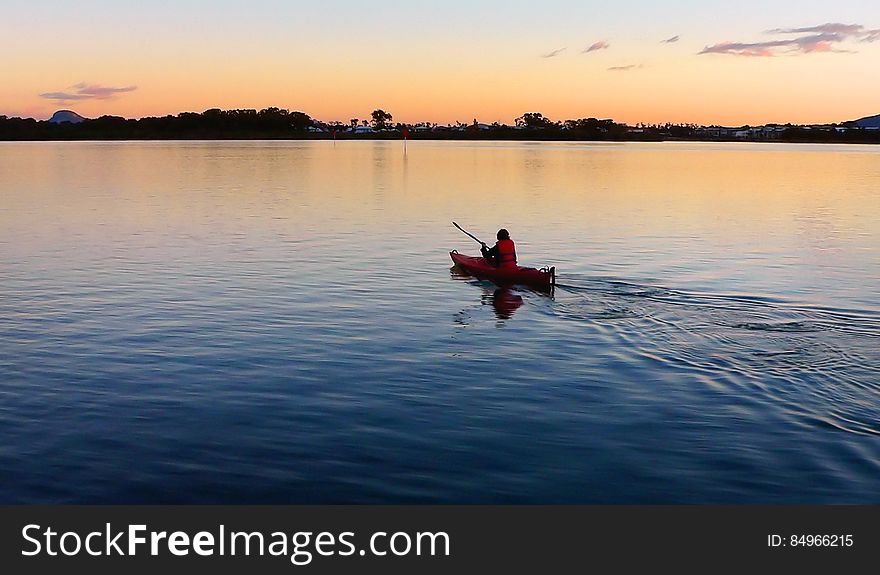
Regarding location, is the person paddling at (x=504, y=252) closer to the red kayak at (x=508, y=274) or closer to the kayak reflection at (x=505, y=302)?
the red kayak at (x=508, y=274)

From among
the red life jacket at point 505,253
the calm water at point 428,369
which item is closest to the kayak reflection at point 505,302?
the calm water at point 428,369

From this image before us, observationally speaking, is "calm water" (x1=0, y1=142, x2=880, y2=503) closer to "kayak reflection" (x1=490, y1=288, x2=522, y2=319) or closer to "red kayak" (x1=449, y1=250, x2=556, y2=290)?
"kayak reflection" (x1=490, y1=288, x2=522, y2=319)

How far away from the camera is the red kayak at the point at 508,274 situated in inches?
1127

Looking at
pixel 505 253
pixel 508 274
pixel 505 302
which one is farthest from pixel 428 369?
pixel 505 253

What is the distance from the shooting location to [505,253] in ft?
99.3

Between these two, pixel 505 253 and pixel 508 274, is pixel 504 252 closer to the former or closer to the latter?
pixel 505 253

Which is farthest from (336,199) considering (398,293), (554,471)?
(554,471)

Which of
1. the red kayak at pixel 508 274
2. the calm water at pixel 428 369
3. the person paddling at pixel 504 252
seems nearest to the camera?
the calm water at pixel 428 369

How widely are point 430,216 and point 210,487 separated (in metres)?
42.9

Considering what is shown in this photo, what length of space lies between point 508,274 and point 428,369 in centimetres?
1121

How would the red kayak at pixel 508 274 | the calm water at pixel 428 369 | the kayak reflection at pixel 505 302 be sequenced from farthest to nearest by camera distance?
1. the red kayak at pixel 508 274
2. the kayak reflection at pixel 505 302
3. the calm water at pixel 428 369

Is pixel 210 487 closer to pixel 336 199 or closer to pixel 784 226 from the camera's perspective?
pixel 784 226

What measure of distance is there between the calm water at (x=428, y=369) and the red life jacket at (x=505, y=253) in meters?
1.53

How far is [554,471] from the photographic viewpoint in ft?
44.0
